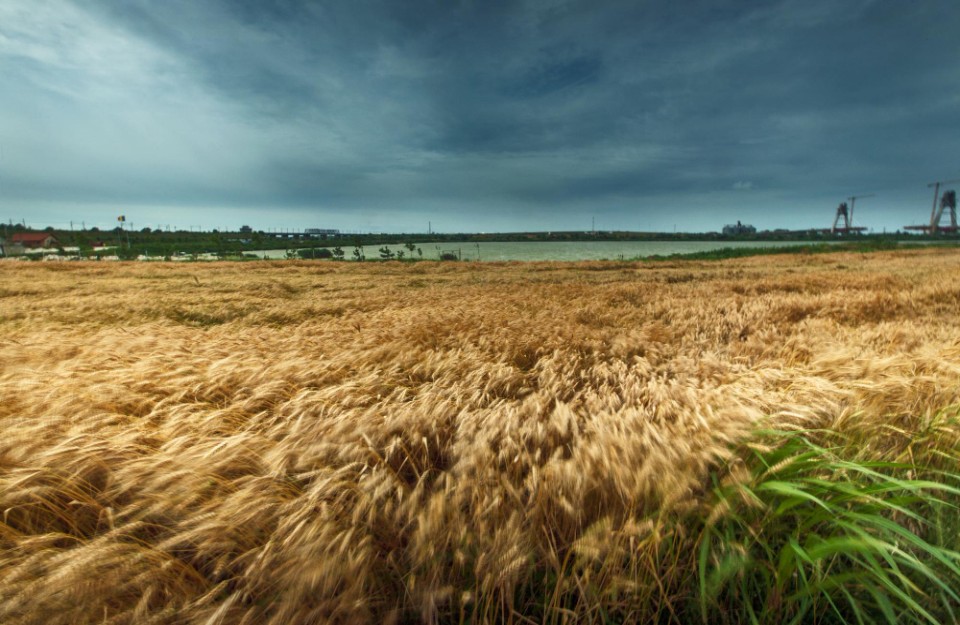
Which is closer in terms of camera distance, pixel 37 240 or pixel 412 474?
pixel 412 474

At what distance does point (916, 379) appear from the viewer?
2244 mm

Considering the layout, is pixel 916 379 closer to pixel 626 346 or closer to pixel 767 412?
pixel 767 412

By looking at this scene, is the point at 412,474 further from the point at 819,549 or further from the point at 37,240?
the point at 37,240

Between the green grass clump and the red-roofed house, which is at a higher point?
the red-roofed house

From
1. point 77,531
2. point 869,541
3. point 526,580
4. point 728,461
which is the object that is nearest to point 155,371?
point 77,531

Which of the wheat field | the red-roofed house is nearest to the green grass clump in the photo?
the wheat field

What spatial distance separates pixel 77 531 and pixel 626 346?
3.56 m

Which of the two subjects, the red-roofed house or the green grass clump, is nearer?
the green grass clump

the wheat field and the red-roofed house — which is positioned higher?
the red-roofed house

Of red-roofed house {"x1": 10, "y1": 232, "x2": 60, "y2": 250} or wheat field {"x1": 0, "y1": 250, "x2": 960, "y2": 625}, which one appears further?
red-roofed house {"x1": 10, "y1": 232, "x2": 60, "y2": 250}

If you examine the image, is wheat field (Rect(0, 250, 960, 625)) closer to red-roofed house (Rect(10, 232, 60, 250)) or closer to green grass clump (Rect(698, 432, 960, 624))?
green grass clump (Rect(698, 432, 960, 624))

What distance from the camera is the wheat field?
1.15 m

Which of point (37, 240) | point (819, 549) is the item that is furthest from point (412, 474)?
point (37, 240)

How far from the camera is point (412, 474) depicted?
175 cm
